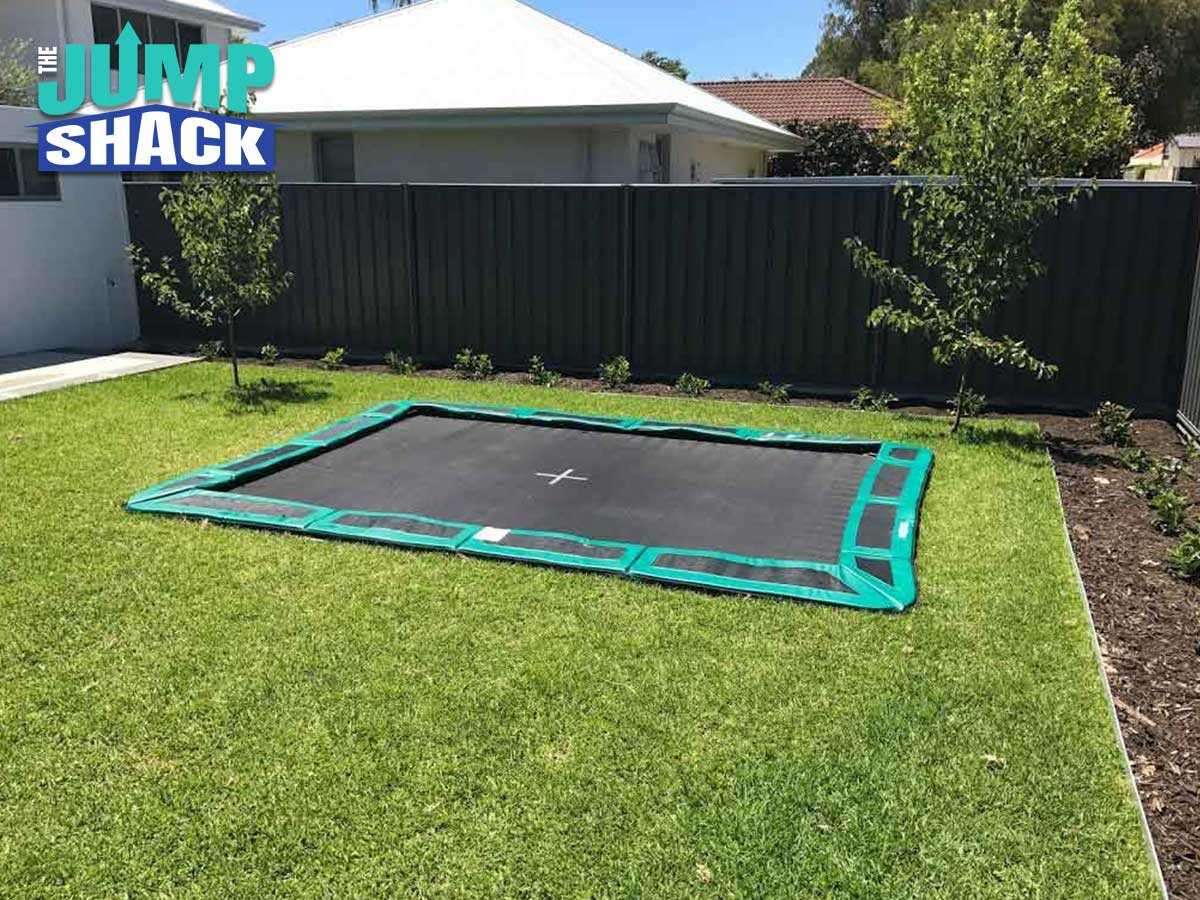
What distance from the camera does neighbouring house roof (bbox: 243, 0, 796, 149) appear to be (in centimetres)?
1220

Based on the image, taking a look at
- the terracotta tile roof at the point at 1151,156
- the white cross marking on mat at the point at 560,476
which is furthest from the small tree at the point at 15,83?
the terracotta tile roof at the point at 1151,156

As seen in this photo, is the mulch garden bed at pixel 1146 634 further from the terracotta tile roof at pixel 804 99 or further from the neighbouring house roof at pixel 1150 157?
the neighbouring house roof at pixel 1150 157

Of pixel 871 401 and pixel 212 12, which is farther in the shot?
pixel 212 12

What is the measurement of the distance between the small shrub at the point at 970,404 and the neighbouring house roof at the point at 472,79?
5.52 m

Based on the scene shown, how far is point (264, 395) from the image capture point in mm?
8508

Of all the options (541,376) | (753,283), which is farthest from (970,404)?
(541,376)

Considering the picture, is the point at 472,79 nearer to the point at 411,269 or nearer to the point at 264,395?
the point at 411,269

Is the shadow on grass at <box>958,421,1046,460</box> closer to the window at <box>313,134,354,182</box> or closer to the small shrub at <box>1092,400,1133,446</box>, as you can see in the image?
the small shrub at <box>1092,400,1133,446</box>

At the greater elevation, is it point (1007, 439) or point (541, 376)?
point (541, 376)

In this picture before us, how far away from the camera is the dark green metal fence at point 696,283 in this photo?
767 centimetres

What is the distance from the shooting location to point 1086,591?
4367 mm

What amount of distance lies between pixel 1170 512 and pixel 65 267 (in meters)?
11.0

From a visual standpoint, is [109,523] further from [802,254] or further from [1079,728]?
[802,254]

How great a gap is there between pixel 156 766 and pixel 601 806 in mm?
1413
